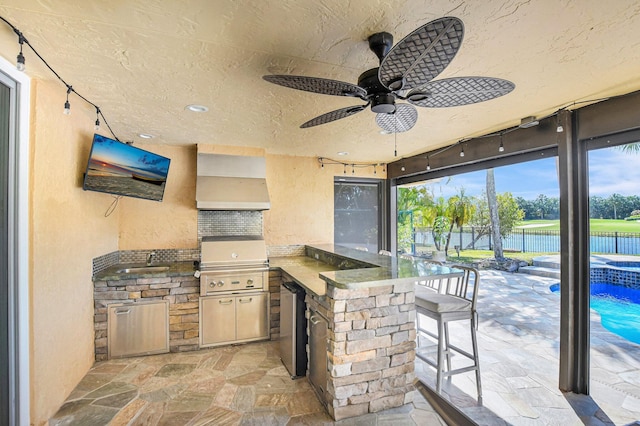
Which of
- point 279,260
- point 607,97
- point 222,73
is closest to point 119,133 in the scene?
point 222,73

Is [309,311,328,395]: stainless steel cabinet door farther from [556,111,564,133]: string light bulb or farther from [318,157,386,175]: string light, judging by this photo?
[318,157,386,175]: string light

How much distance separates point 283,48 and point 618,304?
333 cm

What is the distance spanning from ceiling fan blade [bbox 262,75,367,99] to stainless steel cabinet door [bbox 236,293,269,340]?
8.41ft

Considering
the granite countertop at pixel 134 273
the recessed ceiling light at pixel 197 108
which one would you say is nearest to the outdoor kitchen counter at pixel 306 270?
the granite countertop at pixel 134 273

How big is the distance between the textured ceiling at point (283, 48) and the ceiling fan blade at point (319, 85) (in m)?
0.26

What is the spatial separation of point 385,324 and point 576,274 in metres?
1.71

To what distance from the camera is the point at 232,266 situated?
338 cm

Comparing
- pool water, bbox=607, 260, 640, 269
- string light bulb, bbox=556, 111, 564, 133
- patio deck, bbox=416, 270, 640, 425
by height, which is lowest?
patio deck, bbox=416, 270, 640, 425

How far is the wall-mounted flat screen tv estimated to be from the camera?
255cm

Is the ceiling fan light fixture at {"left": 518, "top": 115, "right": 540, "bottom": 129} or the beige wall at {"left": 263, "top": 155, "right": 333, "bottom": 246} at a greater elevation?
the ceiling fan light fixture at {"left": 518, "top": 115, "right": 540, "bottom": 129}

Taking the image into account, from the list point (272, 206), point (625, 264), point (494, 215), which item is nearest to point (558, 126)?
point (625, 264)

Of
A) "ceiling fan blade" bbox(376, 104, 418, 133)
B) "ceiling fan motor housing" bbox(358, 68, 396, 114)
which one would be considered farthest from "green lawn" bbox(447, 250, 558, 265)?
"ceiling fan motor housing" bbox(358, 68, 396, 114)

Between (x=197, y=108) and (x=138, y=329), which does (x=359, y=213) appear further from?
(x=138, y=329)

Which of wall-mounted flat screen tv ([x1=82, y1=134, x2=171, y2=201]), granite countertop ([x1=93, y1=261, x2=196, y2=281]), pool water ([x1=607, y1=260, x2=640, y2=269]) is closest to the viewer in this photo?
pool water ([x1=607, y1=260, x2=640, y2=269])
